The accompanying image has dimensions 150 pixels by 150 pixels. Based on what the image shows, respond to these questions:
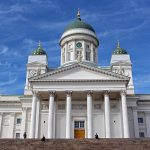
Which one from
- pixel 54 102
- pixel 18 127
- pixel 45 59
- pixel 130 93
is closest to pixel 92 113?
pixel 54 102

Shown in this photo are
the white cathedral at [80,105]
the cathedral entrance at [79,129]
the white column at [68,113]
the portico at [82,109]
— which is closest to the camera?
the white column at [68,113]

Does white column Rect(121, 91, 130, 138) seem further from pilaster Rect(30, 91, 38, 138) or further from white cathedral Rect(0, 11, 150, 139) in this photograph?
pilaster Rect(30, 91, 38, 138)

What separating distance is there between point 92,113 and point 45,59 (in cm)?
1736

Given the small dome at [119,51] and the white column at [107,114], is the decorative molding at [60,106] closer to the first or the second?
the white column at [107,114]

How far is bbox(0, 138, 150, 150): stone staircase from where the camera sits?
25.5 m

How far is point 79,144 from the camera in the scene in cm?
2617

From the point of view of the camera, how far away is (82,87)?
41.1 metres

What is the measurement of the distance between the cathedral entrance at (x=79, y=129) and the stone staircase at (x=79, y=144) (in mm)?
14303

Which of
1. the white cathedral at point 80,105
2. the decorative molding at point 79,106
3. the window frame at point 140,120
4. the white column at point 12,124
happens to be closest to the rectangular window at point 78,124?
the white cathedral at point 80,105

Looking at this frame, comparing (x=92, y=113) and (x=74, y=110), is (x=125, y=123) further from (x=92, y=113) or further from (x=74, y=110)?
(x=74, y=110)

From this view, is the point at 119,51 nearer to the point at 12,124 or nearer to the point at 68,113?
the point at 68,113

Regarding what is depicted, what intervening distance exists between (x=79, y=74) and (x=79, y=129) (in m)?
6.98

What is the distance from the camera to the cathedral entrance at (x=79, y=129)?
41000 millimetres

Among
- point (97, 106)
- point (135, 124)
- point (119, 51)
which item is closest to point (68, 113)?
point (97, 106)
